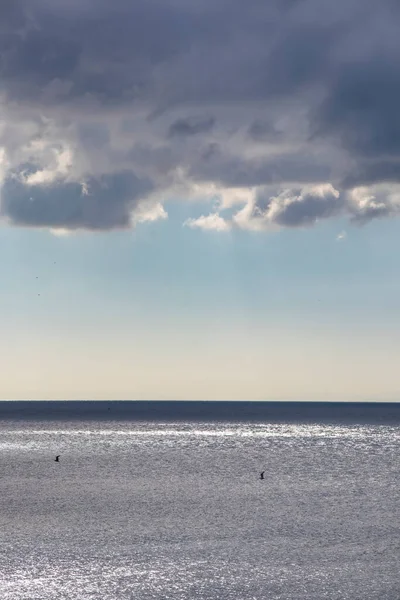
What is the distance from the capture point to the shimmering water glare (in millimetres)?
39312

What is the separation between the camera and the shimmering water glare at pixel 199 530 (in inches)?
1548

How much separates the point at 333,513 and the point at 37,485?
30.3 meters

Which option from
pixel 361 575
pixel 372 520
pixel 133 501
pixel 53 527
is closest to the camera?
pixel 361 575

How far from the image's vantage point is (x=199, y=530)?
53.5 m

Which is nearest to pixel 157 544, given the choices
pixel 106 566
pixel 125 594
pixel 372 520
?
pixel 106 566

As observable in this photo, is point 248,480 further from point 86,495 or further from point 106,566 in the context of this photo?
point 106,566

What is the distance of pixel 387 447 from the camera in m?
140

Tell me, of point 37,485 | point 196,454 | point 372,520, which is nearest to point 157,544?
point 372,520

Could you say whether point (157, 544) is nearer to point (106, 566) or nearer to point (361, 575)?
point (106, 566)

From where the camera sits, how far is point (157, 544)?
4862 centimetres

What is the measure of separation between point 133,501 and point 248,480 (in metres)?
19.3

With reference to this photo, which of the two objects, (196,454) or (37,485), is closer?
(37,485)

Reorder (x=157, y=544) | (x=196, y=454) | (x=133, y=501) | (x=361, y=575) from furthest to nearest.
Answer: (x=196, y=454) < (x=133, y=501) < (x=157, y=544) < (x=361, y=575)

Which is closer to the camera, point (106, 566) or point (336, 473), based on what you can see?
point (106, 566)
